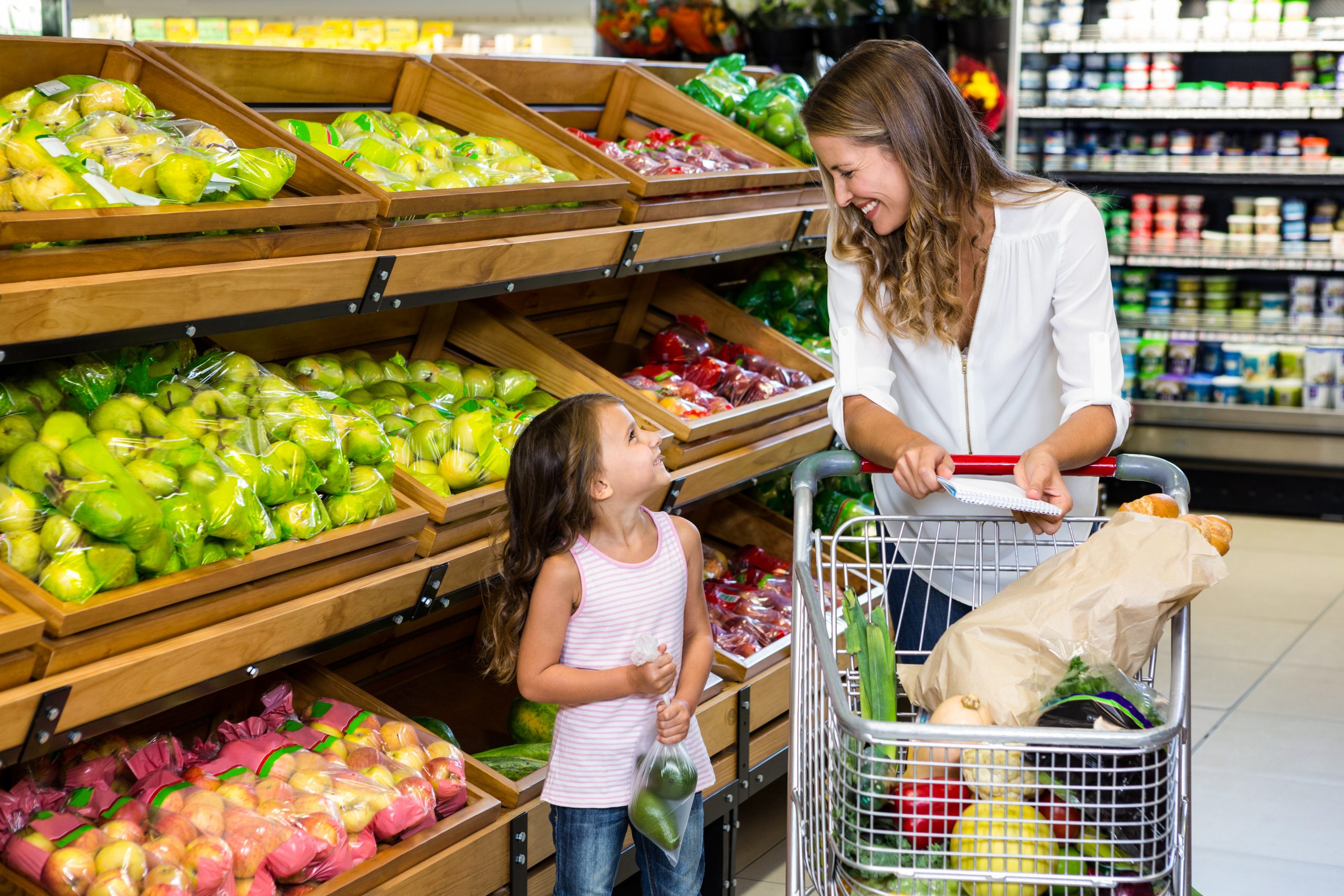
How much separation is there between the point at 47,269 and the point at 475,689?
1.55 metres

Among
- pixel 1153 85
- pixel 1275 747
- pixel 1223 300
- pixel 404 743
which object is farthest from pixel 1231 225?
pixel 404 743

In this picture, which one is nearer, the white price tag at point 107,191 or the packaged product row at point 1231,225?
the white price tag at point 107,191

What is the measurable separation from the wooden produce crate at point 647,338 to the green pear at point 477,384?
0.13m

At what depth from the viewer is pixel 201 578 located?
179 cm

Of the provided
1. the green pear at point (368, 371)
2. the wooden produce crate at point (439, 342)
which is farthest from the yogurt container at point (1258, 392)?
the green pear at point (368, 371)

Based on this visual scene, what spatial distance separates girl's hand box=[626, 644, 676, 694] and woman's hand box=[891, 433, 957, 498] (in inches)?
16.5

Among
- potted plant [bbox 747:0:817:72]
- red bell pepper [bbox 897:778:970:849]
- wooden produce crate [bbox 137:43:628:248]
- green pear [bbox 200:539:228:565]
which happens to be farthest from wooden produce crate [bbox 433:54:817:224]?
potted plant [bbox 747:0:817:72]

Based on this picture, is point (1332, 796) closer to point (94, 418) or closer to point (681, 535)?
point (681, 535)

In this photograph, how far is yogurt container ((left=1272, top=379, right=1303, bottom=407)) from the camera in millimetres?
5898

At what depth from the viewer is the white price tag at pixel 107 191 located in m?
1.85

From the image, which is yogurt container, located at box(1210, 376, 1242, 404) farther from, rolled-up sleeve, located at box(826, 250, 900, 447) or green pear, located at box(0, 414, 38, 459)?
green pear, located at box(0, 414, 38, 459)

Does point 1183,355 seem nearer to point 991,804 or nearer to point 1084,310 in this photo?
point 1084,310

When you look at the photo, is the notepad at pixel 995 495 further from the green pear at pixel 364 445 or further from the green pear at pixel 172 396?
the green pear at pixel 172 396

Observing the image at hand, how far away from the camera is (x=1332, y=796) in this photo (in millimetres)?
3295
